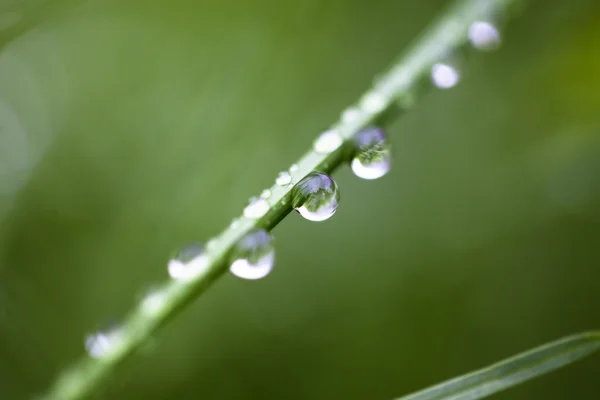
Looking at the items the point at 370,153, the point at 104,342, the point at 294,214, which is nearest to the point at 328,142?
the point at 370,153

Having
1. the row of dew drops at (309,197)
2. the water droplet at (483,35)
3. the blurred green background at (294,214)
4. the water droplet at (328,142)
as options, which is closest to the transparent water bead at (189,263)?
the row of dew drops at (309,197)

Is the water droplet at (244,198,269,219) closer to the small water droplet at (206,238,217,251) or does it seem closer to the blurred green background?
the small water droplet at (206,238,217,251)

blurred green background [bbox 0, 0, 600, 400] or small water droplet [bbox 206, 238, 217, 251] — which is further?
blurred green background [bbox 0, 0, 600, 400]

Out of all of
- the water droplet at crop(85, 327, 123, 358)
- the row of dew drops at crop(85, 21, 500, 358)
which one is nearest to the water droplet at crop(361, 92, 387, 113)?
the row of dew drops at crop(85, 21, 500, 358)

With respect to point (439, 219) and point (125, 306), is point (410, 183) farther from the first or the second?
point (125, 306)

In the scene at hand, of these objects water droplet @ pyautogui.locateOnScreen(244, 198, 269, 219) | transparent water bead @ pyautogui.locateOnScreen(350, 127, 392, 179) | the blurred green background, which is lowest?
water droplet @ pyautogui.locateOnScreen(244, 198, 269, 219)

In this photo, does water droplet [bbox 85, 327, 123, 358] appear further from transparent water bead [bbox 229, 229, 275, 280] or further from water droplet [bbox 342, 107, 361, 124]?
water droplet [bbox 342, 107, 361, 124]

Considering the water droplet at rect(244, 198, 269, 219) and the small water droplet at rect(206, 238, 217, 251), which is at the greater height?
the water droplet at rect(244, 198, 269, 219)

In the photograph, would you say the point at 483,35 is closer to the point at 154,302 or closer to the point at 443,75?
the point at 443,75
